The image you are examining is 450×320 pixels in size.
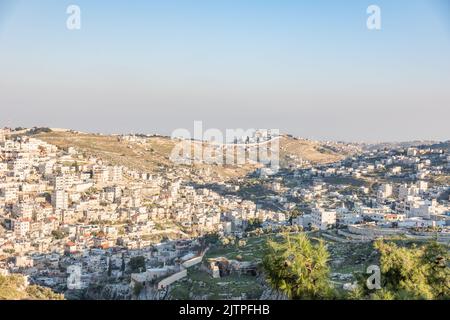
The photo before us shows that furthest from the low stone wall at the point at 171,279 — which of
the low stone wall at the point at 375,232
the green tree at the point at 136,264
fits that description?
the low stone wall at the point at 375,232

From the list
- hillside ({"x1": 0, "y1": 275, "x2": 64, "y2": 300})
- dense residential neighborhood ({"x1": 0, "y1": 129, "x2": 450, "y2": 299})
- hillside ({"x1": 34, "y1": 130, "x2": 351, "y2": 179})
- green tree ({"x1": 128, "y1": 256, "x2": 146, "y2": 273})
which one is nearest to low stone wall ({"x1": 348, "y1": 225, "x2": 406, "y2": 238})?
dense residential neighborhood ({"x1": 0, "y1": 129, "x2": 450, "y2": 299})

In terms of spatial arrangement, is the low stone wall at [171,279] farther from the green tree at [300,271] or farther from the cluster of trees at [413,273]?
the cluster of trees at [413,273]

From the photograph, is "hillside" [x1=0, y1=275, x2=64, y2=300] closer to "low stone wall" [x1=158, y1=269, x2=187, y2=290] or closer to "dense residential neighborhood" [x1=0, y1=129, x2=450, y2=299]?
"dense residential neighborhood" [x1=0, y1=129, x2=450, y2=299]

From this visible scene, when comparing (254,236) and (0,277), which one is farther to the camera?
(254,236)

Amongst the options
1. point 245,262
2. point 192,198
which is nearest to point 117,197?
point 192,198

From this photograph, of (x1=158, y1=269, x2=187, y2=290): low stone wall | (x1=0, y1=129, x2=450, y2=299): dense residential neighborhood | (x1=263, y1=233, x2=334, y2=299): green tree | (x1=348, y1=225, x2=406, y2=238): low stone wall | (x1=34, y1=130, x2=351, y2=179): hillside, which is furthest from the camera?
(x1=34, y1=130, x2=351, y2=179): hillside

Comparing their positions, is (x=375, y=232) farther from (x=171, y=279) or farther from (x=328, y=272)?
(x=328, y=272)
